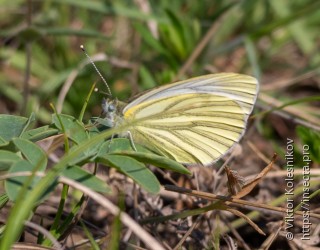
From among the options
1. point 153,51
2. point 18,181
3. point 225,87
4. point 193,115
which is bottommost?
point 18,181

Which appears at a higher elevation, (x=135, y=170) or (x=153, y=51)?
(x=153, y=51)

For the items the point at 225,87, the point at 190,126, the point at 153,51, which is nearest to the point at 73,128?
the point at 190,126

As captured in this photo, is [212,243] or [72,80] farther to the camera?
[72,80]

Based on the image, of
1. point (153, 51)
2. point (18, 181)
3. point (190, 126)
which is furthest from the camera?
point (153, 51)

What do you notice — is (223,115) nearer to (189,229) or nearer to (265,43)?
(189,229)

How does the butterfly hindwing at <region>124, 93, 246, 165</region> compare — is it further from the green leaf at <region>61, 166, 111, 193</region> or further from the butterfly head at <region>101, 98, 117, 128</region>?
the green leaf at <region>61, 166, 111, 193</region>

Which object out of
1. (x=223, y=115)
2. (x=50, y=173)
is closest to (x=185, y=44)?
(x=223, y=115)

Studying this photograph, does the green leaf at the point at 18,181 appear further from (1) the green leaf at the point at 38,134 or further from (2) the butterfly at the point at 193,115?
(2) the butterfly at the point at 193,115

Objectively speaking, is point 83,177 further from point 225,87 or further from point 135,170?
point 225,87
